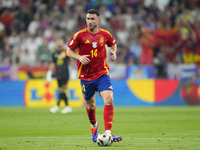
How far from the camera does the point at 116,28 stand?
20.3m

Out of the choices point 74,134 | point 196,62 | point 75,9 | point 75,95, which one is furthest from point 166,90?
point 74,134

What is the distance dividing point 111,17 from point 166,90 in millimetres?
6039

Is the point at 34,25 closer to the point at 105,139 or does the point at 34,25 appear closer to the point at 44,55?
the point at 44,55

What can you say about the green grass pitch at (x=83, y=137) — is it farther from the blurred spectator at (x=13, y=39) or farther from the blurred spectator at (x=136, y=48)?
the blurred spectator at (x=13, y=39)

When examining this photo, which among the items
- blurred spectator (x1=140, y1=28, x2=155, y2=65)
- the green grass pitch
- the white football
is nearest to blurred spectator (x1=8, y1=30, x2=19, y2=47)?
blurred spectator (x1=140, y1=28, x2=155, y2=65)

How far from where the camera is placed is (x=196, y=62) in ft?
58.3

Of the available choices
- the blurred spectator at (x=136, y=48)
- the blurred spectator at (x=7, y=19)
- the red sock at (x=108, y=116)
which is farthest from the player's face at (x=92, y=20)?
the blurred spectator at (x=7, y=19)

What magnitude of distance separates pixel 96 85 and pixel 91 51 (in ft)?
2.01

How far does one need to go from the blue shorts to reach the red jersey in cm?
7

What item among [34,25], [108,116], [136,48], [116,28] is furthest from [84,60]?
[34,25]

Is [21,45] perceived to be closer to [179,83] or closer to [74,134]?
[179,83]

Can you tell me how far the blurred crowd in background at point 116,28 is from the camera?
18188 mm

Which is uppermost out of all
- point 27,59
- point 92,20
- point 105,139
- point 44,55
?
point 92,20

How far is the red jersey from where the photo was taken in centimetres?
682
